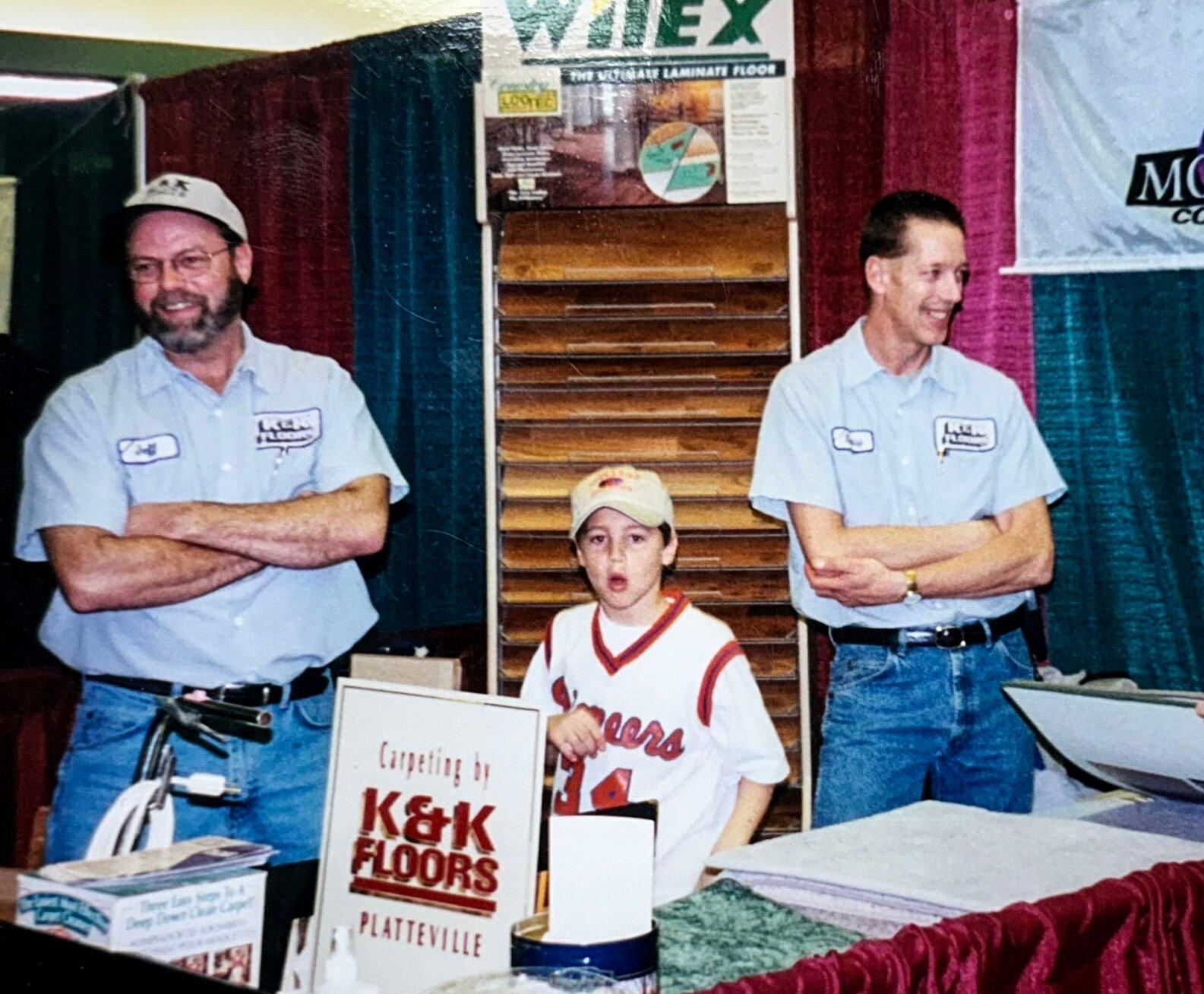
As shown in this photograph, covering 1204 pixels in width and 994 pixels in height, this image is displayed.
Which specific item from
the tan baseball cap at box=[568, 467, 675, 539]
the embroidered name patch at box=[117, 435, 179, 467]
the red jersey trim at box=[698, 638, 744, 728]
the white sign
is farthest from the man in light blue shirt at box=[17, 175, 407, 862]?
the white sign

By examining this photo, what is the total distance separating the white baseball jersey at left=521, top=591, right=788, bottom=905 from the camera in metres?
2.33

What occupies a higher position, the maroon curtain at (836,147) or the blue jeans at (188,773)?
the maroon curtain at (836,147)

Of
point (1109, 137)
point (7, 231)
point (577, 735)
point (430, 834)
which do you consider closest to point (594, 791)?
point (577, 735)

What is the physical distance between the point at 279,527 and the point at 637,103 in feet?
6.35

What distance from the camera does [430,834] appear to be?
52.7 inches

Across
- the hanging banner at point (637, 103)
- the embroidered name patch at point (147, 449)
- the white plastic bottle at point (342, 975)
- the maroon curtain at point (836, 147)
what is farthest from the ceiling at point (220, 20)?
the white plastic bottle at point (342, 975)

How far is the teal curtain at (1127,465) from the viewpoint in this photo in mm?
3410

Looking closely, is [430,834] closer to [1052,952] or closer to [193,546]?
[1052,952]

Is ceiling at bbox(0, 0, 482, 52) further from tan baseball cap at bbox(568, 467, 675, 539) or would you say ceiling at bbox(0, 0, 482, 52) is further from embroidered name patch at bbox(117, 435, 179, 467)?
tan baseball cap at bbox(568, 467, 675, 539)

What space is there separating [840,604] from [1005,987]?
4.91 ft

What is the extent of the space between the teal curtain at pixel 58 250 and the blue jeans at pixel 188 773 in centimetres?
159

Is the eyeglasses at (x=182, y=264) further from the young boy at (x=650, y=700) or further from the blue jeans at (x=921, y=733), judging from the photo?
the blue jeans at (x=921, y=733)

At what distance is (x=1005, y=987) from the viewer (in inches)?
52.5

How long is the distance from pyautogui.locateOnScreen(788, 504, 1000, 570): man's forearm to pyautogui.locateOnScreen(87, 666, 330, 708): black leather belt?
0.95 meters
